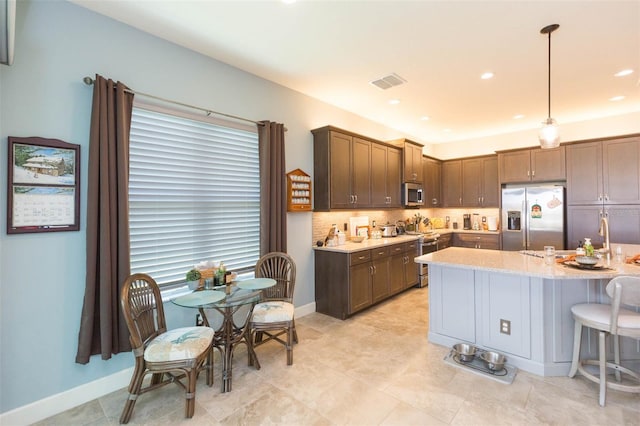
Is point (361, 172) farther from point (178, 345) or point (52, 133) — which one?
point (52, 133)

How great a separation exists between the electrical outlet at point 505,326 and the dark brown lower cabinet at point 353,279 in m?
1.69

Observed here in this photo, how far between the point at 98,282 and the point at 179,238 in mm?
773

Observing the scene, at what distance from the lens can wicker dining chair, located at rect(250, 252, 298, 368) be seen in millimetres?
2785

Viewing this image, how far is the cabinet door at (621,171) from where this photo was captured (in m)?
4.63

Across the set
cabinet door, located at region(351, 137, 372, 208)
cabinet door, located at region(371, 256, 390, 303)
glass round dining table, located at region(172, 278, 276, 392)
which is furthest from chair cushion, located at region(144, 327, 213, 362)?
cabinet door, located at region(351, 137, 372, 208)

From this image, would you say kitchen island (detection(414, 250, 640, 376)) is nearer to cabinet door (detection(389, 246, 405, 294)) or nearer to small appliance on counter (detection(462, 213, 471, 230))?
cabinet door (detection(389, 246, 405, 294))

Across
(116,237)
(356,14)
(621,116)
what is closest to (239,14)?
(356,14)

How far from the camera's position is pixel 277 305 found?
9.68ft

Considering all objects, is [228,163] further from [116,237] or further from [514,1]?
[514,1]

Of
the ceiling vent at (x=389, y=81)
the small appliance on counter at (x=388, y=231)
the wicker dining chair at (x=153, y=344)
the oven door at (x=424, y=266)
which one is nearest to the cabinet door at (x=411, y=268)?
the oven door at (x=424, y=266)

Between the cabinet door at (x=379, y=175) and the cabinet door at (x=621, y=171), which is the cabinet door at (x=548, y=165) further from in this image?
the cabinet door at (x=379, y=175)

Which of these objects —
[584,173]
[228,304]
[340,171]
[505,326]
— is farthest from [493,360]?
[584,173]

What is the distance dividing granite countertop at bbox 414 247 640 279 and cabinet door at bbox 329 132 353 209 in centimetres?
150

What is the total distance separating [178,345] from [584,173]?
6.50 m
